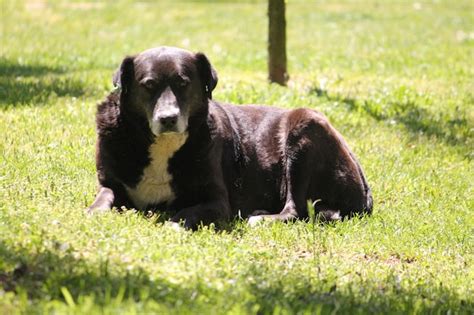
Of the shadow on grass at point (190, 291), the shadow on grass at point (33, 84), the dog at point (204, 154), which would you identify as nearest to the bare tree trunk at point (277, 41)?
the shadow on grass at point (33, 84)

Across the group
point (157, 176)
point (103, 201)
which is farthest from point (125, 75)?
point (103, 201)

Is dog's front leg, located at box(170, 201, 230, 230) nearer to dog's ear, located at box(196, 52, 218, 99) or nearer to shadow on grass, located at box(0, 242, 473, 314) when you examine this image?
dog's ear, located at box(196, 52, 218, 99)

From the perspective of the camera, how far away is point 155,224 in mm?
6680

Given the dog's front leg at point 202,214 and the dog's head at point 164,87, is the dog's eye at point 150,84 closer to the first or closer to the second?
the dog's head at point 164,87

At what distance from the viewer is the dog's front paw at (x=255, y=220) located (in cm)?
729

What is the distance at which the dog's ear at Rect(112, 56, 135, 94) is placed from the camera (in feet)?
22.8

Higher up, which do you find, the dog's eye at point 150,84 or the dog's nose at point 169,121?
the dog's eye at point 150,84

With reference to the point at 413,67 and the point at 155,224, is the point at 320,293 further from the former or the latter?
the point at 413,67

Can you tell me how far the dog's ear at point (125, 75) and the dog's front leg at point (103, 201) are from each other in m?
0.82

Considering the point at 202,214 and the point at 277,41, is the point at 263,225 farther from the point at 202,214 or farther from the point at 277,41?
the point at 277,41

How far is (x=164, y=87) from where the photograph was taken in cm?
679

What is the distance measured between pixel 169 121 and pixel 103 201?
0.84 metres

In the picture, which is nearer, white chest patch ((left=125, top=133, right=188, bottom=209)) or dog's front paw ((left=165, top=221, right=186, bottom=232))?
dog's front paw ((left=165, top=221, right=186, bottom=232))

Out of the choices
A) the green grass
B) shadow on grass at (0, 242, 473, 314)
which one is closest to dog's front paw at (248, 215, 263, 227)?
the green grass
